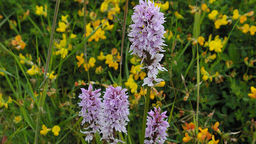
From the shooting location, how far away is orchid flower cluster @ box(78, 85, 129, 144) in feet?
4.51

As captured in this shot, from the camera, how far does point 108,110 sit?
1.39 m

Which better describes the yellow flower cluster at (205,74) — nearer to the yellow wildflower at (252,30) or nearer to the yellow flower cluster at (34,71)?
the yellow wildflower at (252,30)

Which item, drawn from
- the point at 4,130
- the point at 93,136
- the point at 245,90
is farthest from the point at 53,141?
the point at 245,90

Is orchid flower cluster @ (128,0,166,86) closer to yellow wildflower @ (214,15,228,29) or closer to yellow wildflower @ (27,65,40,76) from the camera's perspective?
yellow wildflower @ (27,65,40,76)

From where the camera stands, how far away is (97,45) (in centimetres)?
258

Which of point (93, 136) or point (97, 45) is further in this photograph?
point (97, 45)

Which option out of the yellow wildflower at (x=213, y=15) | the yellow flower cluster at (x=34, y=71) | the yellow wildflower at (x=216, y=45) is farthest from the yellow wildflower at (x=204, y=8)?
the yellow flower cluster at (x=34, y=71)

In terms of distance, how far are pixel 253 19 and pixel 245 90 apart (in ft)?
2.08

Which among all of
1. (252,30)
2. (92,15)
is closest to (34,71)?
(92,15)

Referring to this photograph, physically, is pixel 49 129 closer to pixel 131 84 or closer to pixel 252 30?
pixel 131 84

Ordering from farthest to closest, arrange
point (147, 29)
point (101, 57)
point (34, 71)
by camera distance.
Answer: point (101, 57) < point (34, 71) < point (147, 29)

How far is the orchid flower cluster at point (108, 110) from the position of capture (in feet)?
4.51

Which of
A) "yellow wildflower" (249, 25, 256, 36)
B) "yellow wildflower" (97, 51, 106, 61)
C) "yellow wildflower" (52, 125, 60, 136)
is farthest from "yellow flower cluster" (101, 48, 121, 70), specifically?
"yellow wildflower" (249, 25, 256, 36)

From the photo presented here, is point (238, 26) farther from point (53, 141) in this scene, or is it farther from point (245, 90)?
point (53, 141)
